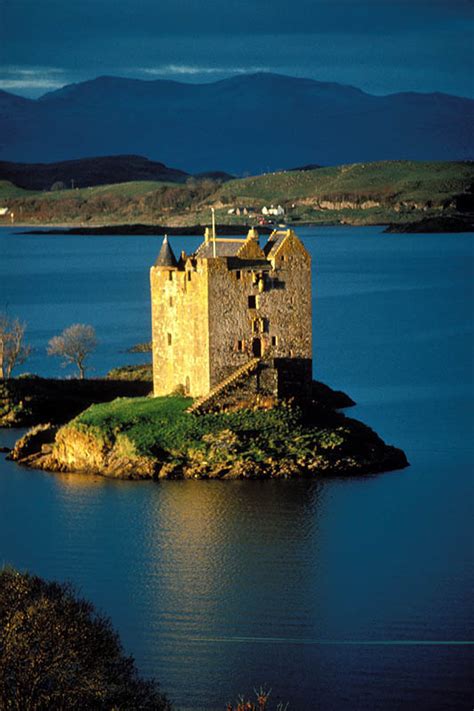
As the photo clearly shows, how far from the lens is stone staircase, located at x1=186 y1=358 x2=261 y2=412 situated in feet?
136

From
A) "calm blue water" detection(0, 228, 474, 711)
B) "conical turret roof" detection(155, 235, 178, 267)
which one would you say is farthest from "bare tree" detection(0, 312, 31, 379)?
"conical turret roof" detection(155, 235, 178, 267)

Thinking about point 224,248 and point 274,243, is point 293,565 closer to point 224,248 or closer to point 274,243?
point 224,248

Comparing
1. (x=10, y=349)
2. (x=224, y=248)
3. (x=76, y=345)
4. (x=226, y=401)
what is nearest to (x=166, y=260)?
(x=224, y=248)

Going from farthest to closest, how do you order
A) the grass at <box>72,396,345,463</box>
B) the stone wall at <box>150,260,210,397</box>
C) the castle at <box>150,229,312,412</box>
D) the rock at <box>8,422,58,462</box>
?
the rock at <box>8,422,58,462</box> < the stone wall at <box>150,260,210,397</box> < the castle at <box>150,229,312,412</box> < the grass at <box>72,396,345,463</box>

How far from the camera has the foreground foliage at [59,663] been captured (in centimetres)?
2130

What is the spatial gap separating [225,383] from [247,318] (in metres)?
1.78

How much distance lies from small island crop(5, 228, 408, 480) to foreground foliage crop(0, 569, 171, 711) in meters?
15.5

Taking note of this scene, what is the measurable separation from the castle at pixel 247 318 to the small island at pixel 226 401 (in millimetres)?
25

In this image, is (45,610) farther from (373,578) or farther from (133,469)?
(133,469)

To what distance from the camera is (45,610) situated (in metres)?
23.0

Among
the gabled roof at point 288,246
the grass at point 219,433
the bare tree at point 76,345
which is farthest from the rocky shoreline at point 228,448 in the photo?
the bare tree at point 76,345

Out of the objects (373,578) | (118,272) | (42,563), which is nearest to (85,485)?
(42,563)

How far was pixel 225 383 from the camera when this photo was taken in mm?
41656

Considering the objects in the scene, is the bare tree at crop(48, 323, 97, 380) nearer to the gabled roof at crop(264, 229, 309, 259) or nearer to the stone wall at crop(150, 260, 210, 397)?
the stone wall at crop(150, 260, 210, 397)
